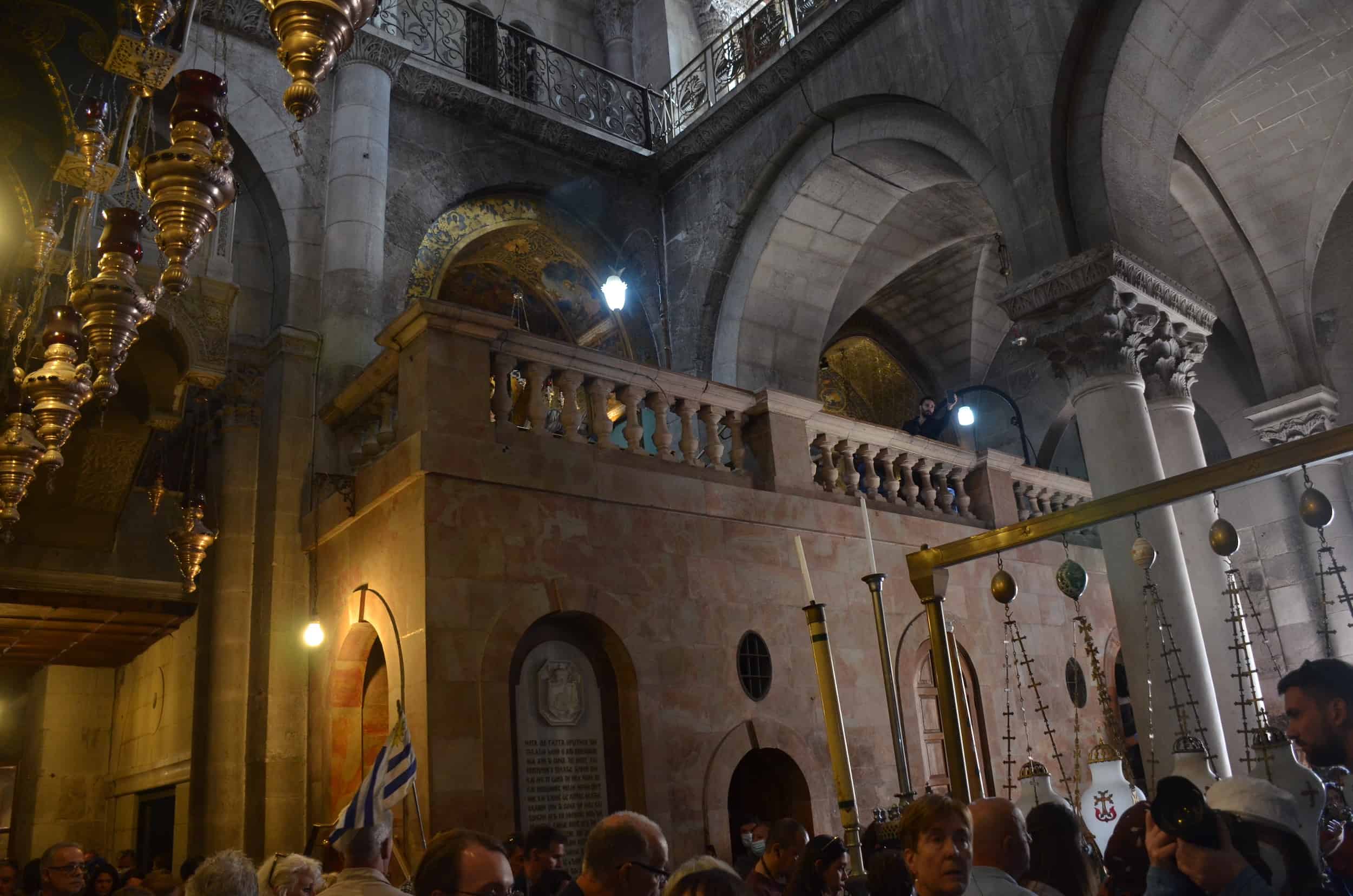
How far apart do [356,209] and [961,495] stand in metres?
6.77

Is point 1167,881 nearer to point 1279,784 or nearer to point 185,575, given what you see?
point 1279,784

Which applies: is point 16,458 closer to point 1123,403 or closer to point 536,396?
point 536,396

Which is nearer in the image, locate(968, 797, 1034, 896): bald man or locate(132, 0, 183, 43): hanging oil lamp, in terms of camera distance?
locate(968, 797, 1034, 896): bald man

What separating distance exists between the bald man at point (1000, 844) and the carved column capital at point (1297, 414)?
1070 cm

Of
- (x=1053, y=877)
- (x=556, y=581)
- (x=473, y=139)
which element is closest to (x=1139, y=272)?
(x=556, y=581)

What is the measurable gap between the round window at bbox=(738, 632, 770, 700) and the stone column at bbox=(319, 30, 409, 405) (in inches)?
171

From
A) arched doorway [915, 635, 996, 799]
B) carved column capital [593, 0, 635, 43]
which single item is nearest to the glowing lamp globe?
carved column capital [593, 0, 635, 43]

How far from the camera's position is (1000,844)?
3127mm

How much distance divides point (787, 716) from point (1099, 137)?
5.39 meters

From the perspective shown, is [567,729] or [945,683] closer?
[945,683]

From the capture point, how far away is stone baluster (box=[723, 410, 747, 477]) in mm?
9031

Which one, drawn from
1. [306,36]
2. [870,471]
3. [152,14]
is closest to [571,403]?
[870,471]

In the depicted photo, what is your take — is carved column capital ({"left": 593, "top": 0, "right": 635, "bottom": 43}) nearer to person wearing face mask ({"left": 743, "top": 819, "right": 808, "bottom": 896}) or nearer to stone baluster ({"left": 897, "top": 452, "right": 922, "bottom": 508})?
stone baluster ({"left": 897, "top": 452, "right": 922, "bottom": 508})

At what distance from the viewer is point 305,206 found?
33.6 ft
